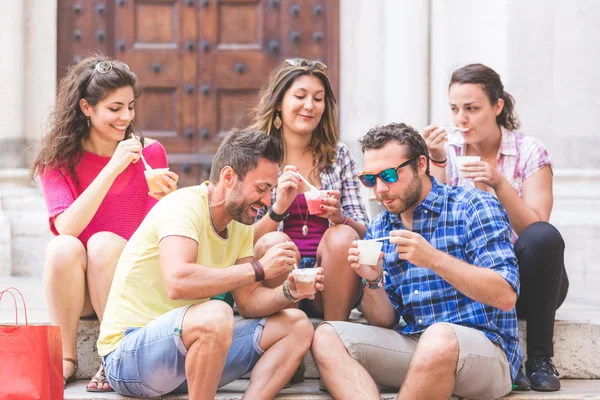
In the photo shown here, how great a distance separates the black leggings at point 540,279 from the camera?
389 centimetres

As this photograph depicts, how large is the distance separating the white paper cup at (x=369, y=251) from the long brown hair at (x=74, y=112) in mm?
1465

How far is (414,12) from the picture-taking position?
618 centimetres

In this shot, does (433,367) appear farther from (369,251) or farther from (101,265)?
(101,265)

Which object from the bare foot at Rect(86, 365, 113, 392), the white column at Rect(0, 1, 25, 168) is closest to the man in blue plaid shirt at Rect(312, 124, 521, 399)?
the bare foot at Rect(86, 365, 113, 392)

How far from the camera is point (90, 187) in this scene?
156 inches

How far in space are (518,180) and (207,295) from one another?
5.42 ft

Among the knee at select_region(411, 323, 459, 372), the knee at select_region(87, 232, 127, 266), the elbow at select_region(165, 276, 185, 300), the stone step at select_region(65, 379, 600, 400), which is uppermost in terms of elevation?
the knee at select_region(87, 232, 127, 266)

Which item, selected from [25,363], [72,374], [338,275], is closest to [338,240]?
[338,275]

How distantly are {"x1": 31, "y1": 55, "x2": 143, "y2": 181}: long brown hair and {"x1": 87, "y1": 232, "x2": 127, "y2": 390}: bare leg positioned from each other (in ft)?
1.47

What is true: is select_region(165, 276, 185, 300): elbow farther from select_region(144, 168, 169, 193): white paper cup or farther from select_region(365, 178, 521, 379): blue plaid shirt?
select_region(365, 178, 521, 379): blue plaid shirt

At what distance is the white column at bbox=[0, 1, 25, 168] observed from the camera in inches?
239

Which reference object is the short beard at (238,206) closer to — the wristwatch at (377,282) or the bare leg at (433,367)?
the wristwatch at (377,282)

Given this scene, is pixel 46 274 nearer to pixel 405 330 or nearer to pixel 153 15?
pixel 405 330

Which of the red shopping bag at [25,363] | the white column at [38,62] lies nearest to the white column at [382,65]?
the white column at [38,62]
